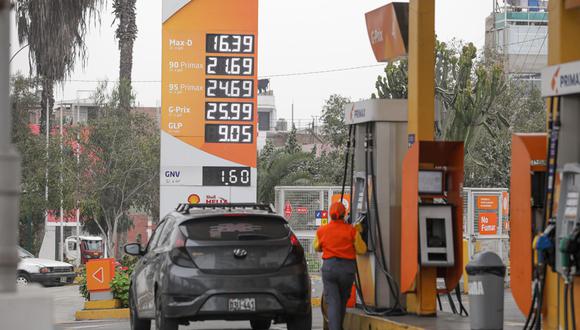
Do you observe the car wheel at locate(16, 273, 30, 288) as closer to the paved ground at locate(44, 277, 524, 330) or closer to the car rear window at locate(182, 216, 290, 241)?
the paved ground at locate(44, 277, 524, 330)

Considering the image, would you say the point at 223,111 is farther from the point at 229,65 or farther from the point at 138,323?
the point at 138,323

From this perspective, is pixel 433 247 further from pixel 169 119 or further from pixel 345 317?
pixel 169 119

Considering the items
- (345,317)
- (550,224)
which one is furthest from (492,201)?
(550,224)

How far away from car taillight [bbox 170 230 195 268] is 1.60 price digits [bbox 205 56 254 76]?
40.5 feet

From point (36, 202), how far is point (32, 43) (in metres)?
6.54

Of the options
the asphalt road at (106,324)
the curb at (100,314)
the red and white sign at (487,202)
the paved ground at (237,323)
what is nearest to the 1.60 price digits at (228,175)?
the paved ground at (237,323)

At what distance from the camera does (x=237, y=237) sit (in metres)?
13.8

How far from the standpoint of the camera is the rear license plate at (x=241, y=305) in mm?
13414

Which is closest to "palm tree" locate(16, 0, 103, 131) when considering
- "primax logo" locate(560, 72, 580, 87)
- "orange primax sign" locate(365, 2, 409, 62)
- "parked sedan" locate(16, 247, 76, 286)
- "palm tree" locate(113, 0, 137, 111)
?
"palm tree" locate(113, 0, 137, 111)

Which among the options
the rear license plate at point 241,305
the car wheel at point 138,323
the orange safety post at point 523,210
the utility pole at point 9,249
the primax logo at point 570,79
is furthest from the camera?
the car wheel at point 138,323

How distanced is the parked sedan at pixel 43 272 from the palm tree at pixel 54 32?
7.06 metres

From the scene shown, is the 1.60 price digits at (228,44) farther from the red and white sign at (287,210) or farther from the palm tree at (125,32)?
the palm tree at (125,32)

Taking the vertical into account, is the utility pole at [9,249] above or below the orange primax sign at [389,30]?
below

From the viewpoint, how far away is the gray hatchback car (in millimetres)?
13469
